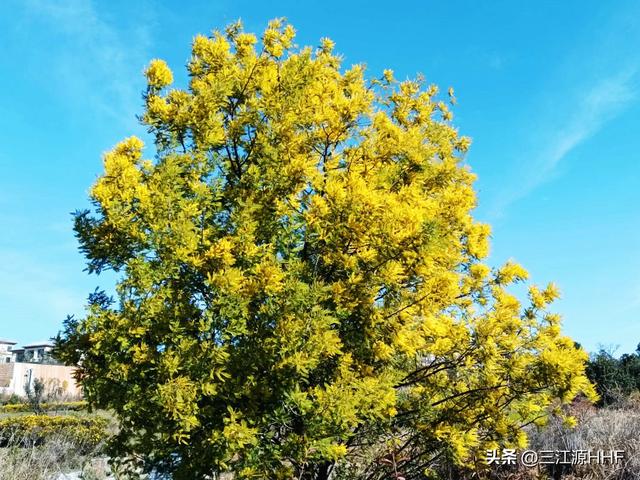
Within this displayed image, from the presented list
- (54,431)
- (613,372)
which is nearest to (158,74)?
(54,431)

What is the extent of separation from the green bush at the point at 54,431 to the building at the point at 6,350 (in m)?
64.2

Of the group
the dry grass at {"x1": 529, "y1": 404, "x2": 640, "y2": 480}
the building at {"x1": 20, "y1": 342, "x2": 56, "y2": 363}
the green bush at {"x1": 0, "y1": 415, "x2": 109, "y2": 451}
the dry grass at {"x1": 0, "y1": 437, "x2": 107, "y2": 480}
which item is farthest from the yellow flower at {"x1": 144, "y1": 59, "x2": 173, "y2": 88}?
the building at {"x1": 20, "y1": 342, "x2": 56, "y2": 363}

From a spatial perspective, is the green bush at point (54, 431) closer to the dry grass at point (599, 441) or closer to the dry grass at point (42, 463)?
the dry grass at point (42, 463)

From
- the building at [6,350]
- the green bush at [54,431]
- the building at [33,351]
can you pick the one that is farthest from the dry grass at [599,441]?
the building at [6,350]

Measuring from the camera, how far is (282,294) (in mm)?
4812

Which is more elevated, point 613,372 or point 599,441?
point 613,372

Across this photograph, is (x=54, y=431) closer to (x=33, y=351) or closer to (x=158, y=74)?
(x=158, y=74)

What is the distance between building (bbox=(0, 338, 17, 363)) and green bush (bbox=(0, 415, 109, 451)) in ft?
211

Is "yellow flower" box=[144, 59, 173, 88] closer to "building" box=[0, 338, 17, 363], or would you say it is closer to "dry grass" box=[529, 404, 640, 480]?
"dry grass" box=[529, 404, 640, 480]

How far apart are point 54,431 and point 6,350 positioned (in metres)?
70.0

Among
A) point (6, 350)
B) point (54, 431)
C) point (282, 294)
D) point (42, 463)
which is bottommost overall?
point (54, 431)

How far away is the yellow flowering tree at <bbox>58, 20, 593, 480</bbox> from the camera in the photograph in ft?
15.7

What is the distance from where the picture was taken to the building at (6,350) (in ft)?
234

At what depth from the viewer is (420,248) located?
4.88 m
